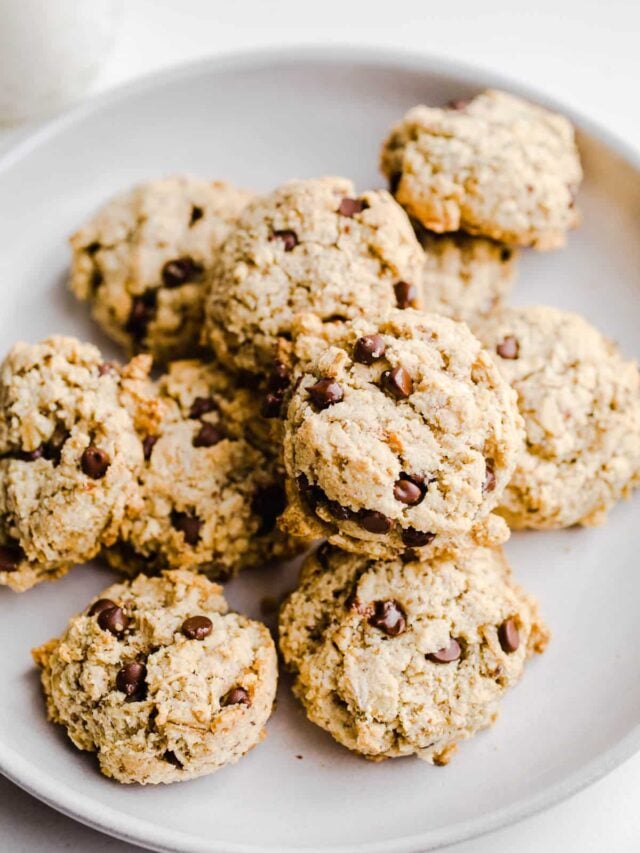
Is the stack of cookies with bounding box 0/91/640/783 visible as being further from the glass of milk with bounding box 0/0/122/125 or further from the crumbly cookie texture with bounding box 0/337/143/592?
the glass of milk with bounding box 0/0/122/125

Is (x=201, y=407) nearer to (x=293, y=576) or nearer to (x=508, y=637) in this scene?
(x=293, y=576)

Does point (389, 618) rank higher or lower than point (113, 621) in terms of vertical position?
higher

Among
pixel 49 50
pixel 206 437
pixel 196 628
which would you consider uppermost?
pixel 49 50

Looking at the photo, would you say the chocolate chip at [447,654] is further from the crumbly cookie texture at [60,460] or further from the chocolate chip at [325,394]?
the crumbly cookie texture at [60,460]

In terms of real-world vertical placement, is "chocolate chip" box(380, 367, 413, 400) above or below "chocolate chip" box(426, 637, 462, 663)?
above

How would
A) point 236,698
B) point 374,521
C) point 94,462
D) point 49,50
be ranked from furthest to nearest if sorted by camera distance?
point 49,50 → point 94,462 → point 236,698 → point 374,521

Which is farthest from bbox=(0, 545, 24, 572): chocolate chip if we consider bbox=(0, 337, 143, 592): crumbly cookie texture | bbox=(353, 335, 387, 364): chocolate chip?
bbox=(353, 335, 387, 364): chocolate chip

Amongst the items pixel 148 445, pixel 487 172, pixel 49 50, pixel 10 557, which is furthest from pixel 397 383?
pixel 49 50
